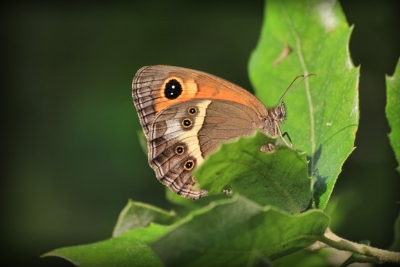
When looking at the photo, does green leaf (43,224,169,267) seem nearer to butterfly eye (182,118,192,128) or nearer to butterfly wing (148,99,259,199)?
butterfly wing (148,99,259,199)

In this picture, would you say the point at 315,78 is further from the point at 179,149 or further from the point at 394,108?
the point at 179,149

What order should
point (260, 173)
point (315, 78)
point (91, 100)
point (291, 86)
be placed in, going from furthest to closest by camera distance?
1. point (91, 100)
2. point (291, 86)
3. point (315, 78)
4. point (260, 173)

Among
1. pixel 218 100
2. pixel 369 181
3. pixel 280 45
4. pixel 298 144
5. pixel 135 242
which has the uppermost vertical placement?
pixel 280 45

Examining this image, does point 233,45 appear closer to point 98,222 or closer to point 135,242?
point 98,222

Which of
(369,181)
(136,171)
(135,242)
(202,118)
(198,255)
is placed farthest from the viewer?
(136,171)

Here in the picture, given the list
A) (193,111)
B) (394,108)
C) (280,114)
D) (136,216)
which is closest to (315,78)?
(280,114)

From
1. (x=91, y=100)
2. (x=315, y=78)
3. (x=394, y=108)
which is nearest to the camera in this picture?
(x=394, y=108)

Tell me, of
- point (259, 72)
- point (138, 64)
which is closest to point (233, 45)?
point (138, 64)

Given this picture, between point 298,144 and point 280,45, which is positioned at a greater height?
point 280,45
